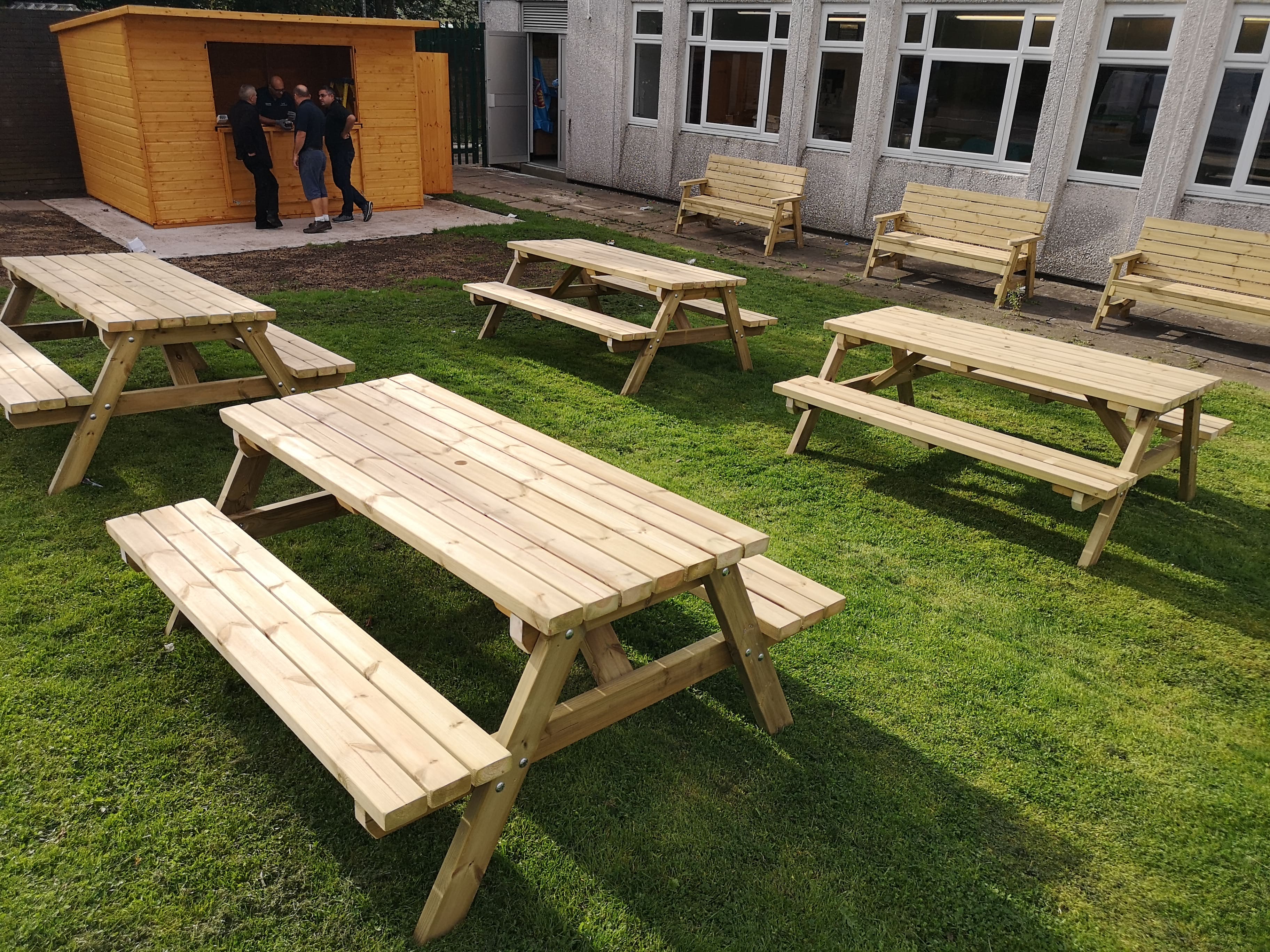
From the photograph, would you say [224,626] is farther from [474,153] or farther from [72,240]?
[474,153]

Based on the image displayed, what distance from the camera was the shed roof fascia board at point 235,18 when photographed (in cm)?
995

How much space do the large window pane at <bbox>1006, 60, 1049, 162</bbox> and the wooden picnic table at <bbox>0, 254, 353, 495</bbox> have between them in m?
8.45

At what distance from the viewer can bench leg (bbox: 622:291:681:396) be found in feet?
20.0

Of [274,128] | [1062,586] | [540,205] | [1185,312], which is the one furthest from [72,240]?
[1185,312]

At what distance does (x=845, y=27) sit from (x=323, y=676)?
11665mm

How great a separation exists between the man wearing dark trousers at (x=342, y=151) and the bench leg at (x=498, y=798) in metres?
10.6

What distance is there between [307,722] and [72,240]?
993cm

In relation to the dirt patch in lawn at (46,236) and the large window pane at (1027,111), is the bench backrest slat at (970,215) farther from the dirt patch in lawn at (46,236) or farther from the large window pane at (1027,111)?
the dirt patch in lawn at (46,236)

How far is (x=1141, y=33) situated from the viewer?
9102 mm

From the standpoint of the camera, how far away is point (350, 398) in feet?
11.9

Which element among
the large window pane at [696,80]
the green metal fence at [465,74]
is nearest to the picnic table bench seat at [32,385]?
the large window pane at [696,80]

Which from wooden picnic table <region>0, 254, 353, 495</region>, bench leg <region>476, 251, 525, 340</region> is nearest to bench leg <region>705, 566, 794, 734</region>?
wooden picnic table <region>0, 254, 353, 495</region>

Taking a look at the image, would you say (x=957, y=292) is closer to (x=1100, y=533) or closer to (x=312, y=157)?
(x=1100, y=533)

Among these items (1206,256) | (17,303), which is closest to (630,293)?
(17,303)
